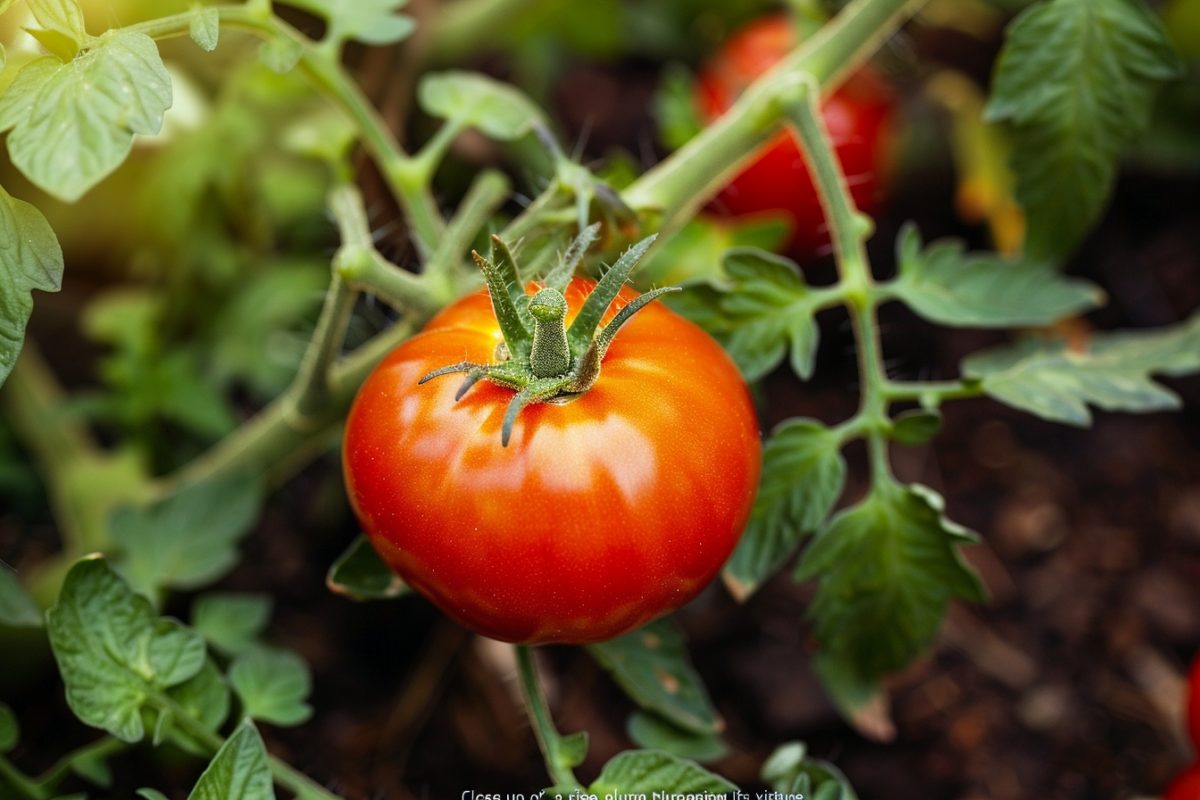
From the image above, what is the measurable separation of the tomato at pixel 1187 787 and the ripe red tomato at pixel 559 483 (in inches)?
23.9

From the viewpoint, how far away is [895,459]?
155 centimetres

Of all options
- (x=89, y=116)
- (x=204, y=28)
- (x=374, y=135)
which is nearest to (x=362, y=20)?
(x=374, y=135)

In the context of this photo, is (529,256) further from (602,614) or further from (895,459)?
(895,459)

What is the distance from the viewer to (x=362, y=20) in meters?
0.93

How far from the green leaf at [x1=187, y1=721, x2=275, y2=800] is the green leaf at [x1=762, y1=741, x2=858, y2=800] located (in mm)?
385

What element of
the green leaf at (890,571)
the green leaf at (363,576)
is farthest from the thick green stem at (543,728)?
the green leaf at (890,571)

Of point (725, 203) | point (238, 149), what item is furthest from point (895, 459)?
point (238, 149)

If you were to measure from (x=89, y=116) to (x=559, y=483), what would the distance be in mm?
346

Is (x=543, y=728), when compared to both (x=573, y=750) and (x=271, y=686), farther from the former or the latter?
(x=271, y=686)

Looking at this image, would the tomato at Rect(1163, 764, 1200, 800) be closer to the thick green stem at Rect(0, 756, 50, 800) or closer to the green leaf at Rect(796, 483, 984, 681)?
the green leaf at Rect(796, 483, 984, 681)

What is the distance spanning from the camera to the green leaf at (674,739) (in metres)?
0.91

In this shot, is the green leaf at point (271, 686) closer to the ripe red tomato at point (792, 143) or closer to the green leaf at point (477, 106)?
the green leaf at point (477, 106)

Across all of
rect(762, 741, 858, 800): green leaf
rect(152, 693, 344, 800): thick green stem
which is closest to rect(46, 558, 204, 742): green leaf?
rect(152, 693, 344, 800): thick green stem

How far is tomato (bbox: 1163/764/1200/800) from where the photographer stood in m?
1.03
